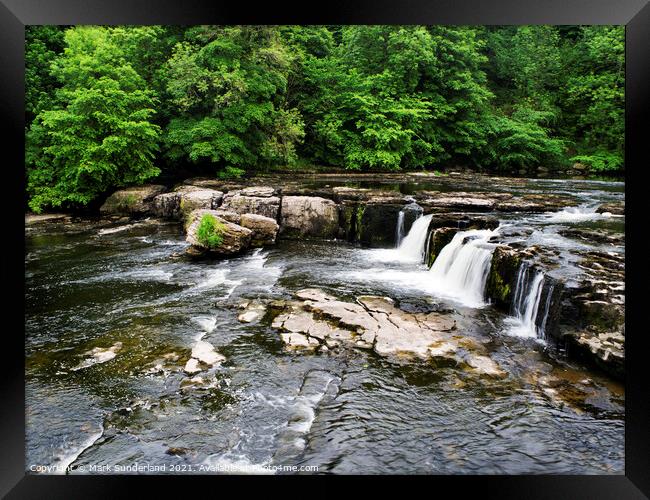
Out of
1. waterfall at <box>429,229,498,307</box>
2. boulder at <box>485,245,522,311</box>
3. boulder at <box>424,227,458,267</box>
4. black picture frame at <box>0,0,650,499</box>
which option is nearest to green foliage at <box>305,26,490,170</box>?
boulder at <box>424,227,458,267</box>

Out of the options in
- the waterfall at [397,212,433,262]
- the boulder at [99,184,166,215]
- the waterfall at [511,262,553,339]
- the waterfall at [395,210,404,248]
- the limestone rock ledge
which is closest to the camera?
the limestone rock ledge

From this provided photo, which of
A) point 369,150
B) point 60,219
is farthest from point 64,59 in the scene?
point 369,150

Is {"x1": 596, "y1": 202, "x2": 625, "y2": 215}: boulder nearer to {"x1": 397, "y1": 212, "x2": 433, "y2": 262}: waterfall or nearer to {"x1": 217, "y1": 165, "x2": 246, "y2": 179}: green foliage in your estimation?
{"x1": 397, "y1": 212, "x2": 433, "y2": 262}: waterfall

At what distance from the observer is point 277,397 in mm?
4137

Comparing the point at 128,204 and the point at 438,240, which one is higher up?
the point at 128,204

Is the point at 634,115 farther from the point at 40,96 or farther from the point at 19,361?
the point at 40,96

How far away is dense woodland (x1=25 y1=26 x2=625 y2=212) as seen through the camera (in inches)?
440

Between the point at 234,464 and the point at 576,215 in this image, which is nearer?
the point at 234,464

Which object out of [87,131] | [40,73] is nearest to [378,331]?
[87,131]

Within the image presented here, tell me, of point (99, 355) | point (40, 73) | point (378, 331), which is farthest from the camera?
point (40, 73)

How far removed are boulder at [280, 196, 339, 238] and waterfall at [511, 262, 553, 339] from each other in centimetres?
548
